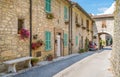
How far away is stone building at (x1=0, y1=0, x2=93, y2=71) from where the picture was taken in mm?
9922

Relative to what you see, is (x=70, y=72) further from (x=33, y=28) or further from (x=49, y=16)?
(x=49, y=16)

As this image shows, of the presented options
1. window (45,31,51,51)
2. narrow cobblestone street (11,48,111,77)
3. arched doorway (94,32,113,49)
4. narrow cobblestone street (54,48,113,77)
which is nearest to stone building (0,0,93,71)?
window (45,31,51,51)

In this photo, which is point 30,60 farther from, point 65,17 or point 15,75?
point 65,17

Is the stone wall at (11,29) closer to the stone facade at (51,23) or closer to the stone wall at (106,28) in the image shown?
the stone facade at (51,23)

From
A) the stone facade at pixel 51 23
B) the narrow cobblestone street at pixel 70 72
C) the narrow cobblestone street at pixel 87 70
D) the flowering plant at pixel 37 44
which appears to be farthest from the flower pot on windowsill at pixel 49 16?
the narrow cobblestone street at pixel 87 70

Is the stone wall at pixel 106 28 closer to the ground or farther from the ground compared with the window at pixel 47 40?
farther from the ground

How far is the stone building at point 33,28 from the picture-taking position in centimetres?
992

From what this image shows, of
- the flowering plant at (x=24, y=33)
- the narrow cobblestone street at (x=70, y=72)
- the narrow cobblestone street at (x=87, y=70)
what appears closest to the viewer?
the narrow cobblestone street at (x=70, y=72)

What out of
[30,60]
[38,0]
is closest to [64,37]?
[38,0]

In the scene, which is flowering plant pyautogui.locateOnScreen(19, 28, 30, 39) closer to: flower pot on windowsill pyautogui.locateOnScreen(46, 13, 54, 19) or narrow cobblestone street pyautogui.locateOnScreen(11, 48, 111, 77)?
narrow cobblestone street pyautogui.locateOnScreen(11, 48, 111, 77)

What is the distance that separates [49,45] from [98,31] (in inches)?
1166

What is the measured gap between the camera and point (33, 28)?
1263 cm

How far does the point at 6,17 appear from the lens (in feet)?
32.4

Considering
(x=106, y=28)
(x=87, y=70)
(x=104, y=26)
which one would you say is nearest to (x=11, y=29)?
(x=87, y=70)
